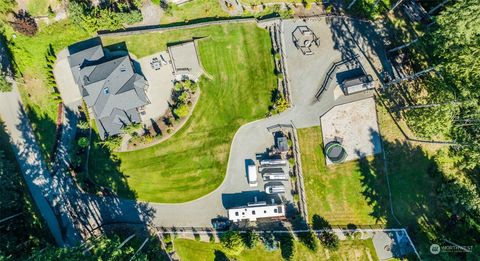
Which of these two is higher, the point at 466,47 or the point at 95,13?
the point at 95,13

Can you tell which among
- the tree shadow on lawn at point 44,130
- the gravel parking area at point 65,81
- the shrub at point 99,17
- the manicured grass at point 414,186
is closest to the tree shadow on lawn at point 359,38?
the manicured grass at point 414,186

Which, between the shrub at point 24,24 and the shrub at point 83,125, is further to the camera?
the shrub at point 24,24

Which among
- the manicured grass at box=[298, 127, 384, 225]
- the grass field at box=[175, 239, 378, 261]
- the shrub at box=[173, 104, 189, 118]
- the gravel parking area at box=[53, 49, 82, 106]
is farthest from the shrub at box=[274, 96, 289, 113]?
the gravel parking area at box=[53, 49, 82, 106]

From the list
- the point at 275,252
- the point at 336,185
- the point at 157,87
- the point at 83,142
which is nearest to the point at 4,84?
the point at 83,142

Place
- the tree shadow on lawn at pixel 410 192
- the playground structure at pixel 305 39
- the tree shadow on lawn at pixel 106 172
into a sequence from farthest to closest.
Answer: the tree shadow on lawn at pixel 106 172
the playground structure at pixel 305 39
the tree shadow on lawn at pixel 410 192

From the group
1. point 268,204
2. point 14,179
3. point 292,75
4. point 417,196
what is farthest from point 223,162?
point 14,179

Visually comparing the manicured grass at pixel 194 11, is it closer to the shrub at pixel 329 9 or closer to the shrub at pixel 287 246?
the shrub at pixel 329 9

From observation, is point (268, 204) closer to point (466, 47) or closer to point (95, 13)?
point (466, 47)
